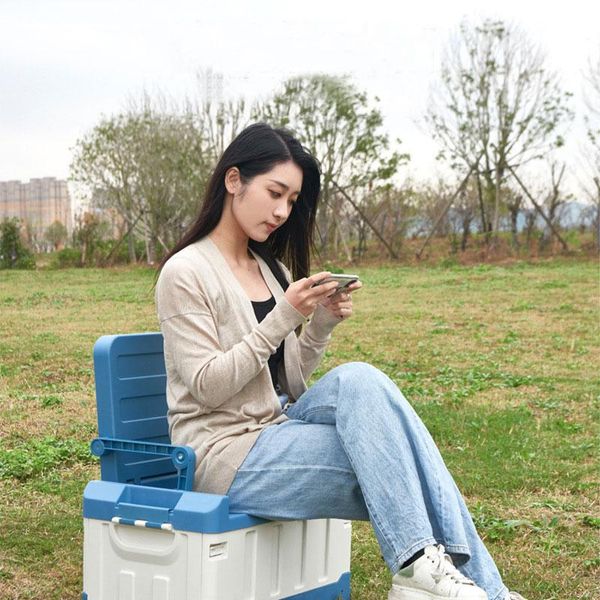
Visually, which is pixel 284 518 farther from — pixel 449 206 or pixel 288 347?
pixel 449 206

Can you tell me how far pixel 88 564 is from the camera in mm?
2402

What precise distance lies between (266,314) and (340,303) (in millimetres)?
204

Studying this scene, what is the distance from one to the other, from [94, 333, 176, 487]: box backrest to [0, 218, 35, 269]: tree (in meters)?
19.0

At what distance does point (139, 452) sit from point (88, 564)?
0.27 meters

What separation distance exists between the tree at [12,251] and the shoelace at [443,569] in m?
19.7

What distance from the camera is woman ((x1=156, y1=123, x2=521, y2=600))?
7.23ft

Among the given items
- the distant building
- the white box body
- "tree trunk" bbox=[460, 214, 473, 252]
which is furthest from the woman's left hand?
the distant building

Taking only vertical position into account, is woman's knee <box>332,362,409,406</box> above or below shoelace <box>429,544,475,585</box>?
above

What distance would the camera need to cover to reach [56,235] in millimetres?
22781

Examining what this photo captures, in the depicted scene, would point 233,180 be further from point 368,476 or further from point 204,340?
point 368,476

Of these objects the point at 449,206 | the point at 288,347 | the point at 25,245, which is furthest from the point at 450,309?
the point at 25,245

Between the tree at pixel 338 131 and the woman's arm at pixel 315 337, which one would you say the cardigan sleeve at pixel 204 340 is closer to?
the woman's arm at pixel 315 337

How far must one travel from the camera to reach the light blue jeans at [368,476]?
86.4 inches

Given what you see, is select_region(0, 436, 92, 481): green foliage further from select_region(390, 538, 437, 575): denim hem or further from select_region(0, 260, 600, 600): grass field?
select_region(390, 538, 437, 575): denim hem
